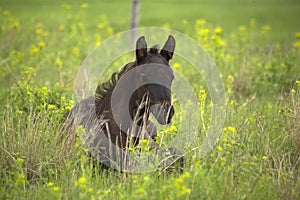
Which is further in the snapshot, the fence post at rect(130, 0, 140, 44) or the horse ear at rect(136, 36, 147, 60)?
the fence post at rect(130, 0, 140, 44)

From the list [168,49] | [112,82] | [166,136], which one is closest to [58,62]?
[112,82]

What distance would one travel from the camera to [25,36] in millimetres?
11781

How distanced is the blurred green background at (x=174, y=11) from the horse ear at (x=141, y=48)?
37.4 ft

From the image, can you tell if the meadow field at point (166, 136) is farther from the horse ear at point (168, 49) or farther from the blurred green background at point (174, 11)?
the blurred green background at point (174, 11)

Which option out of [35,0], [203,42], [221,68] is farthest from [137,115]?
[35,0]

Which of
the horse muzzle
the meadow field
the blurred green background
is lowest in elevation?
the meadow field

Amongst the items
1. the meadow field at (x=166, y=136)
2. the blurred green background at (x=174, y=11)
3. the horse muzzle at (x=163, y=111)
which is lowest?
the meadow field at (x=166, y=136)

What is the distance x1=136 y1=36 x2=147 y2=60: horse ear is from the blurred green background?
11.4m

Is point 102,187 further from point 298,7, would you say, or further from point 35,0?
point 35,0

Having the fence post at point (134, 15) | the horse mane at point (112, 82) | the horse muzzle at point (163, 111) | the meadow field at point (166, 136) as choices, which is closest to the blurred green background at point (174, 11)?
the fence post at point (134, 15)

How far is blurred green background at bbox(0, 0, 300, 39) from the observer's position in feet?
61.3

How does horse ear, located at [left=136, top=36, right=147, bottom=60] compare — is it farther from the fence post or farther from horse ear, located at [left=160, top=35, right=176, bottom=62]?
the fence post

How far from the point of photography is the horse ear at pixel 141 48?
525cm

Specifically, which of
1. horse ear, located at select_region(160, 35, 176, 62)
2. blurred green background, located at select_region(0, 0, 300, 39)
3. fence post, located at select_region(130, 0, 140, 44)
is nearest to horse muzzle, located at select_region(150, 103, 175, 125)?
horse ear, located at select_region(160, 35, 176, 62)
